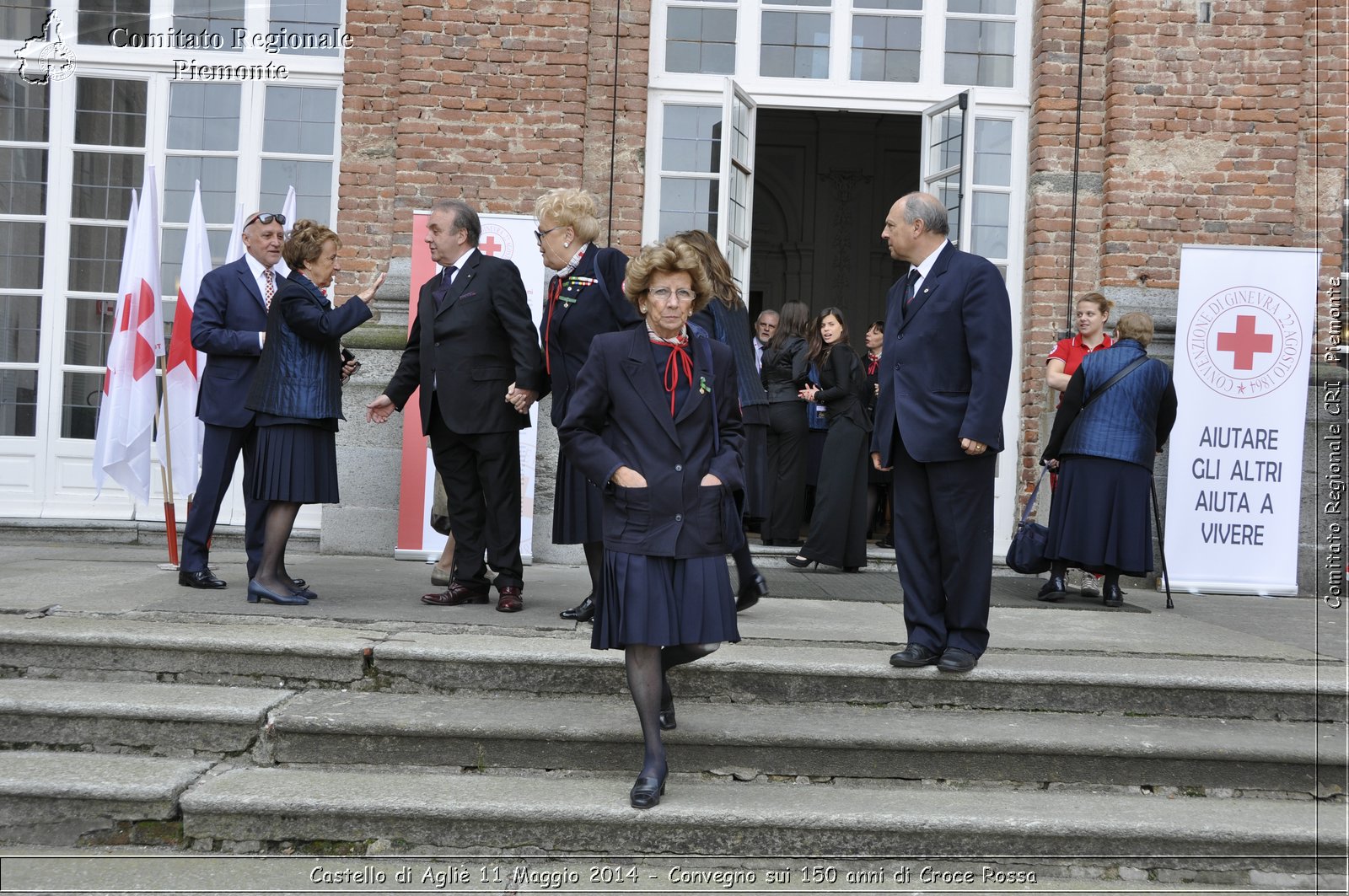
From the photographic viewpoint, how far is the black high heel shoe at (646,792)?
3863 millimetres

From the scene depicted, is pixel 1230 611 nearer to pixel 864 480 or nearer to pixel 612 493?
pixel 864 480

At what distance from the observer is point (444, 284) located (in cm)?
564

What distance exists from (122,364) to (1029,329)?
597cm

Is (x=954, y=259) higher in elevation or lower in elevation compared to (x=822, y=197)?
lower

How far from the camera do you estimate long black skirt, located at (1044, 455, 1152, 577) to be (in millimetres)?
6812

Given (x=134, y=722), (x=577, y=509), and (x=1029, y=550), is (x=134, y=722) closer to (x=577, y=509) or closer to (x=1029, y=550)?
(x=577, y=509)

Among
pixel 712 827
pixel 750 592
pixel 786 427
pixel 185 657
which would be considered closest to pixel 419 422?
pixel 786 427

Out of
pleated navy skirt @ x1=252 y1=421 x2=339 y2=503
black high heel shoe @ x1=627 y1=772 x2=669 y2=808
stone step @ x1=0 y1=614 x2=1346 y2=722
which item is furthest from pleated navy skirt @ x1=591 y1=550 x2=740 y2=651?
pleated navy skirt @ x1=252 y1=421 x2=339 y2=503

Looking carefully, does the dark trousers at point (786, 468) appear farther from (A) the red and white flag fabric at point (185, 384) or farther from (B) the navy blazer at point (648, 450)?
(B) the navy blazer at point (648, 450)

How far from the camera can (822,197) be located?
55.8 ft

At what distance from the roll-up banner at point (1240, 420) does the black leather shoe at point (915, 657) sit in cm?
362

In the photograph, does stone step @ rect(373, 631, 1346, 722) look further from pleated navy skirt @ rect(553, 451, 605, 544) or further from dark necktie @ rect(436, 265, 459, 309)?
dark necktie @ rect(436, 265, 459, 309)

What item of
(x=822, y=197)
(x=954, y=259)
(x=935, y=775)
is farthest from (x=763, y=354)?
(x=822, y=197)

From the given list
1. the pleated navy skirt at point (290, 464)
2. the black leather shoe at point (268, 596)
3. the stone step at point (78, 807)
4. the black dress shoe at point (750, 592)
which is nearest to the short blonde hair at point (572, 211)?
the pleated navy skirt at point (290, 464)
